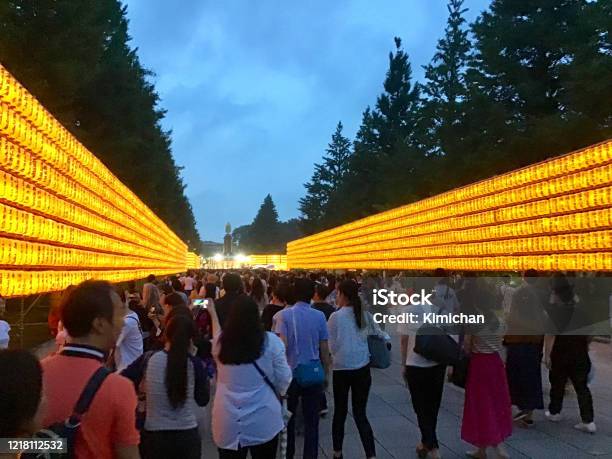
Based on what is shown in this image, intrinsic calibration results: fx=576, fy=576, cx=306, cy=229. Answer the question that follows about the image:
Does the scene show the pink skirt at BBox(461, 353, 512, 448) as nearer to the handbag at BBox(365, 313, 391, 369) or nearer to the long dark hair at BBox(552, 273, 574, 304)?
the handbag at BBox(365, 313, 391, 369)

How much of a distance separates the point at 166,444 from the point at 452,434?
4.11 metres

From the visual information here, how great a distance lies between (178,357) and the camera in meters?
3.62

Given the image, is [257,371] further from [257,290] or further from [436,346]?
[257,290]

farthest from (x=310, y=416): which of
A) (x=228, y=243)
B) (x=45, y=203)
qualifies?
(x=228, y=243)

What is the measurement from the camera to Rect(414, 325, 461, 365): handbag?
5527mm

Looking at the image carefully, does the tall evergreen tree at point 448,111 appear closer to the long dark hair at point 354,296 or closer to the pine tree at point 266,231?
the long dark hair at point 354,296

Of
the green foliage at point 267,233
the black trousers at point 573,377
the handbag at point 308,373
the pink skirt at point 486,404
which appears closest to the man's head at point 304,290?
the handbag at point 308,373

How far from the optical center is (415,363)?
18.8 feet

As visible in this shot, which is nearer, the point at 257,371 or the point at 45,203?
the point at 257,371

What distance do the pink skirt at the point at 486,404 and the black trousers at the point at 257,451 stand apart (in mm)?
2585

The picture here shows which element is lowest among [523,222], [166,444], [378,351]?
[166,444]

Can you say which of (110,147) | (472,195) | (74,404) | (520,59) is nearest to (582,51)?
(520,59)

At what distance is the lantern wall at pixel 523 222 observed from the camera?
10109 mm

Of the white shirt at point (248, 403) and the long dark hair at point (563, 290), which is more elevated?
the long dark hair at point (563, 290)
